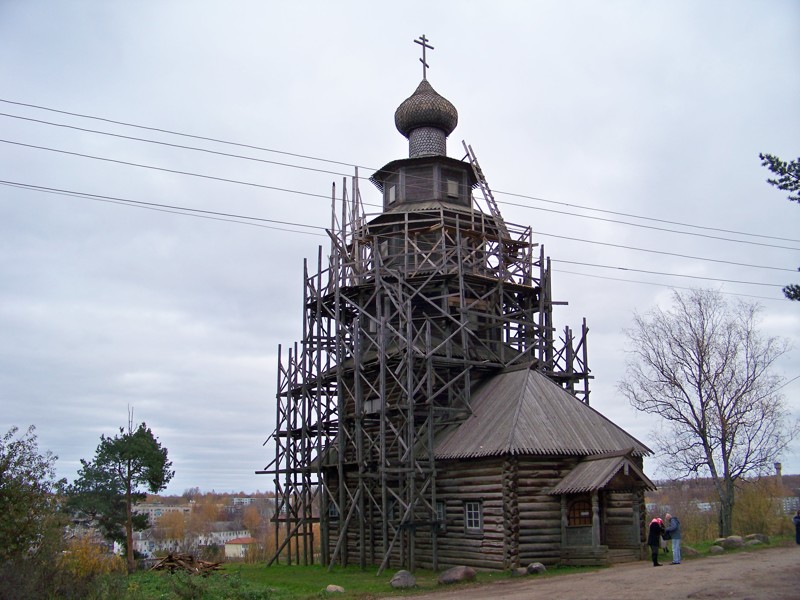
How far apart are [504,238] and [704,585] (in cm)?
1804

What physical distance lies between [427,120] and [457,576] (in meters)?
19.7

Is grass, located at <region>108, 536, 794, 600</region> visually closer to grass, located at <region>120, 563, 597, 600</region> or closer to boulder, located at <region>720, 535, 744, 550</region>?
grass, located at <region>120, 563, 597, 600</region>

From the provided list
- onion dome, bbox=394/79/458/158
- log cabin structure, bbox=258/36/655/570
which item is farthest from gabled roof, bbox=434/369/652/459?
onion dome, bbox=394/79/458/158

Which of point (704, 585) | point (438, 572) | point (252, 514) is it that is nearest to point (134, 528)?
point (438, 572)

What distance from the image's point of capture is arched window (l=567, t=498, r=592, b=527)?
933 inches

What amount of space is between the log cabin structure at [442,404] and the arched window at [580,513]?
0.05 m

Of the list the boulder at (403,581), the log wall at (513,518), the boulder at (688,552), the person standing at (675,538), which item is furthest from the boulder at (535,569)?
the boulder at (688,552)

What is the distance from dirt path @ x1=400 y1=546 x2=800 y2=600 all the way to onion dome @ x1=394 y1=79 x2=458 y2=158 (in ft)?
62.4

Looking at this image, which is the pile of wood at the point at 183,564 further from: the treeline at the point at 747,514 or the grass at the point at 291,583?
the treeline at the point at 747,514

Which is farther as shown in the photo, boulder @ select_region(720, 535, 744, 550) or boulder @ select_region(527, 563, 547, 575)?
boulder @ select_region(720, 535, 744, 550)

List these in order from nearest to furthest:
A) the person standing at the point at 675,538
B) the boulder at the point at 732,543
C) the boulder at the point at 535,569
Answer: the person standing at the point at 675,538
the boulder at the point at 535,569
the boulder at the point at 732,543

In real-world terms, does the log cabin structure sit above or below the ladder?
below

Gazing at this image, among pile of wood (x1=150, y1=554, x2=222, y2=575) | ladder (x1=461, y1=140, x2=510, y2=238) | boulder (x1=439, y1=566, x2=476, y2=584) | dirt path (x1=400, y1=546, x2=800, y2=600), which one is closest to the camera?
dirt path (x1=400, y1=546, x2=800, y2=600)

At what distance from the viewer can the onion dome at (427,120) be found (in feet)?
110
